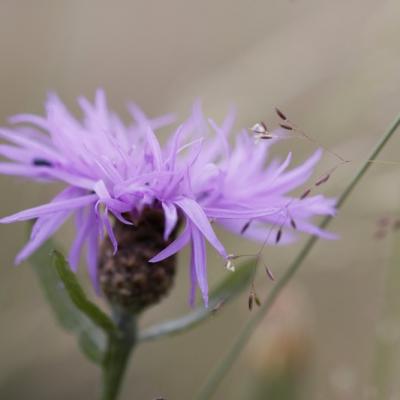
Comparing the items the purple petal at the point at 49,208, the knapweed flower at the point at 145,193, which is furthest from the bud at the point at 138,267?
the purple petal at the point at 49,208

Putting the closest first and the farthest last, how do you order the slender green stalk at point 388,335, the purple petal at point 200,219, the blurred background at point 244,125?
the purple petal at point 200,219 < the slender green stalk at point 388,335 < the blurred background at point 244,125

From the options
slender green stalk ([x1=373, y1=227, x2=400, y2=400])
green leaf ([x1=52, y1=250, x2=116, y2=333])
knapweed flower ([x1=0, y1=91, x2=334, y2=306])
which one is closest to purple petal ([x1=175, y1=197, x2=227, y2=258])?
knapweed flower ([x1=0, y1=91, x2=334, y2=306])

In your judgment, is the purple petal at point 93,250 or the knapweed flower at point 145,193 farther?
the purple petal at point 93,250

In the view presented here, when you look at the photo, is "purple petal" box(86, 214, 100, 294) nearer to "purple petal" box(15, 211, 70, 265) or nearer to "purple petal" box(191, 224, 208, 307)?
"purple petal" box(15, 211, 70, 265)

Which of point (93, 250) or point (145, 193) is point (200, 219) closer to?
point (145, 193)

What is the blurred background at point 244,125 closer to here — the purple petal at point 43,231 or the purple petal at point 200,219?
the purple petal at point 200,219

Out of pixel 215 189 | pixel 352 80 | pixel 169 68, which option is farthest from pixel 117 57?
pixel 215 189

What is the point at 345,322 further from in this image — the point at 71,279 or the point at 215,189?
the point at 71,279
